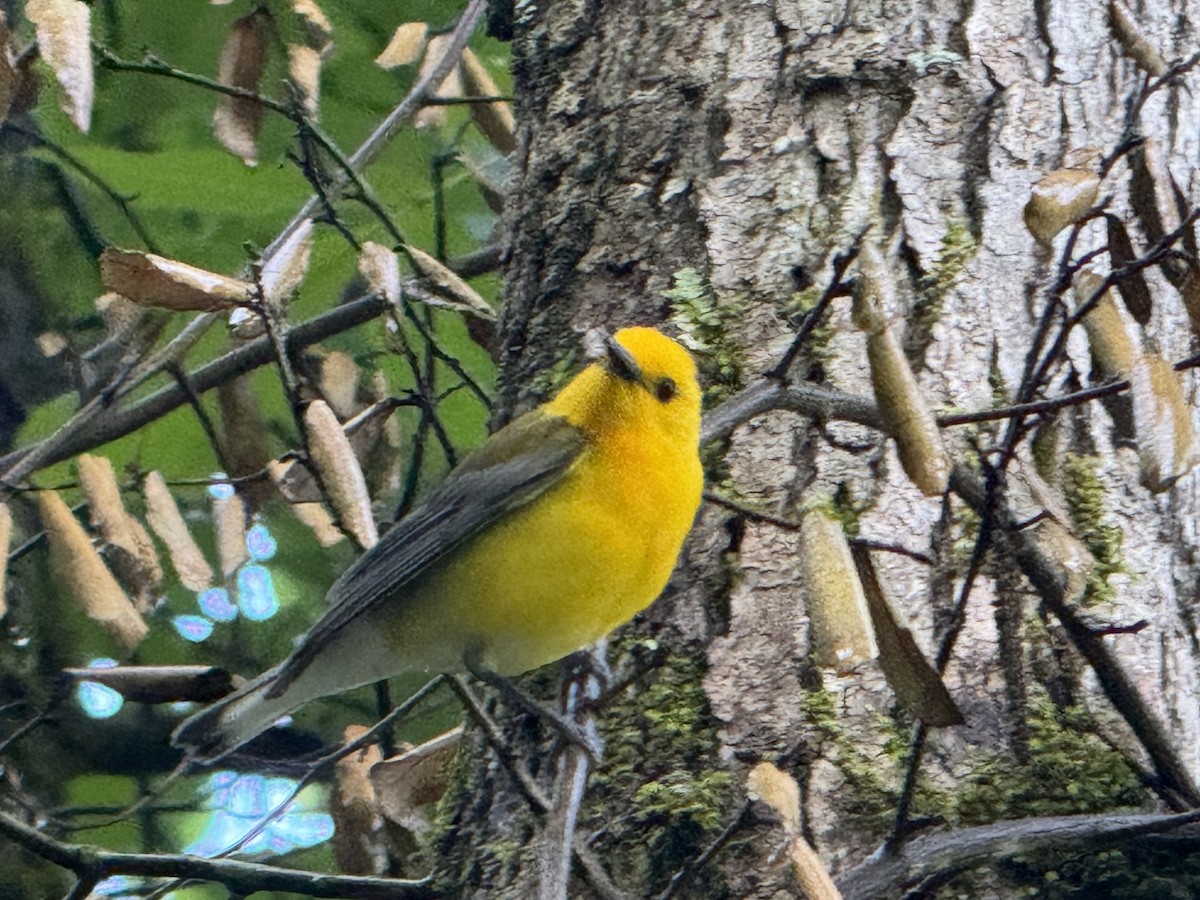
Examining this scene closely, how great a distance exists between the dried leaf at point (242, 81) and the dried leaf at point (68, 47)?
880mm

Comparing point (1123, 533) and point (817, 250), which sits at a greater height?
Result: point (817, 250)

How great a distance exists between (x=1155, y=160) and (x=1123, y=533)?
0.59 m

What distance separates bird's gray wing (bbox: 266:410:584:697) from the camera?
2.17 m

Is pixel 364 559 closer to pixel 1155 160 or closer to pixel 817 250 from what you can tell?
pixel 817 250

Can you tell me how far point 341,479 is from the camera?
207cm

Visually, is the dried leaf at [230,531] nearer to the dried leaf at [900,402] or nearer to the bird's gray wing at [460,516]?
the bird's gray wing at [460,516]

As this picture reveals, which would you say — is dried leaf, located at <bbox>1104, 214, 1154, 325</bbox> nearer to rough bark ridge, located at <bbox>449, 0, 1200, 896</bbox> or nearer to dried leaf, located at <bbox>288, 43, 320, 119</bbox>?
rough bark ridge, located at <bbox>449, 0, 1200, 896</bbox>

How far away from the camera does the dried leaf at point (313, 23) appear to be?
3299mm

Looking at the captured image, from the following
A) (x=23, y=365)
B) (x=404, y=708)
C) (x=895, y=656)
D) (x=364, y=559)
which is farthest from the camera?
(x=23, y=365)

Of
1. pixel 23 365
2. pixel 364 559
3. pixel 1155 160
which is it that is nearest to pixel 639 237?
pixel 364 559

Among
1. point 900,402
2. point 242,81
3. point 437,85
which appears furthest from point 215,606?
point 900,402

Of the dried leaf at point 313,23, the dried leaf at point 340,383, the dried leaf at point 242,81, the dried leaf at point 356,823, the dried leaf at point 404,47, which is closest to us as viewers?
the dried leaf at point 356,823

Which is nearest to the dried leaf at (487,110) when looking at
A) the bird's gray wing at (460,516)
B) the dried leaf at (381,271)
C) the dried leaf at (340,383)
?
the dried leaf at (340,383)

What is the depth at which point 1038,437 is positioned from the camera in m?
2.04
